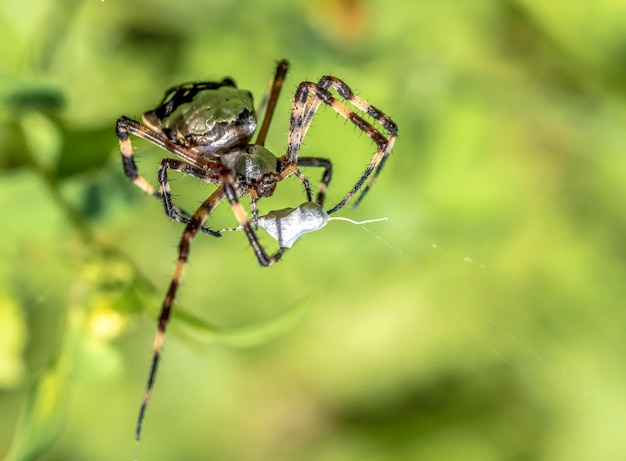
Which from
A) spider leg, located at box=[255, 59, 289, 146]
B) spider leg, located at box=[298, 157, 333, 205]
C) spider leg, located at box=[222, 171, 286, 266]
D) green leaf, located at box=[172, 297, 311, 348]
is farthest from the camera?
spider leg, located at box=[255, 59, 289, 146]

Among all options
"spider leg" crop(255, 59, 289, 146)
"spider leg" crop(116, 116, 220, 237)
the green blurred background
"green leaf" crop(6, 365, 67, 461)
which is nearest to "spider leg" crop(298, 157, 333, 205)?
"spider leg" crop(255, 59, 289, 146)

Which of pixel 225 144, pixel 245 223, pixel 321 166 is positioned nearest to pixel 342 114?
pixel 321 166

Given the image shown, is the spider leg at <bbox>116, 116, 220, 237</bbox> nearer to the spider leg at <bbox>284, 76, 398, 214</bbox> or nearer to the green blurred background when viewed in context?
the spider leg at <bbox>284, 76, 398, 214</bbox>

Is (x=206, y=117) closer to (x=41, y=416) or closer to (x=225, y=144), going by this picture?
(x=225, y=144)

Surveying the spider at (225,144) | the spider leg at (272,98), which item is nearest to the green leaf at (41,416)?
the spider at (225,144)

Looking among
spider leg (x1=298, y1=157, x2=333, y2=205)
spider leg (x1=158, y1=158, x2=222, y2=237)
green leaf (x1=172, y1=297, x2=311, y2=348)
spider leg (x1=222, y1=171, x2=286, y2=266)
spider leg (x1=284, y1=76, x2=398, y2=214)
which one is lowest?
green leaf (x1=172, y1=297, x2=311, y2=348)

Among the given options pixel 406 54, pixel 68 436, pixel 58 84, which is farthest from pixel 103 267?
pixel 406 54

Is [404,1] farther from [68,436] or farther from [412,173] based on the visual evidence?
[68,436]
